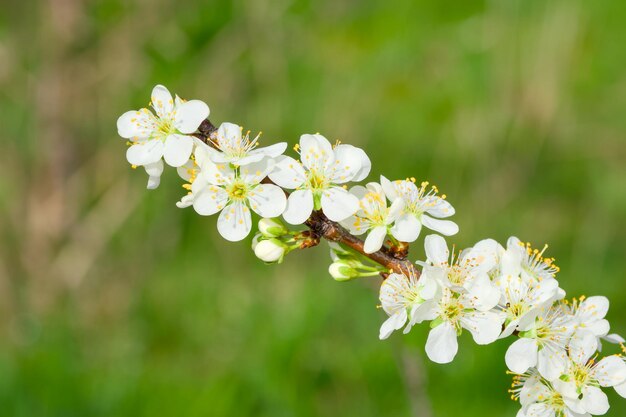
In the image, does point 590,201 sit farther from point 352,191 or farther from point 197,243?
point 352,191

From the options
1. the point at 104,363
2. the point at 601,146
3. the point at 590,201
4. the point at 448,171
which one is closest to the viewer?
the point at 104,363

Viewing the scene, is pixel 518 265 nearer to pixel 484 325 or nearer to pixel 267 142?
pixel 484 325

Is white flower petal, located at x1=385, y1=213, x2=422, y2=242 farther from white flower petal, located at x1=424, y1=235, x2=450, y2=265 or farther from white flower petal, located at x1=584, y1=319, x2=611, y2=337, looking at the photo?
white flower petal, located at x1=584, y1=319, x2=611, y2=337

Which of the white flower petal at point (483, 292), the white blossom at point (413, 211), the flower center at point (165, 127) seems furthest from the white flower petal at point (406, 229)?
the flower center at point (165, 127)

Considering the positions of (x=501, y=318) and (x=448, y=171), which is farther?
(x=448, y=171)

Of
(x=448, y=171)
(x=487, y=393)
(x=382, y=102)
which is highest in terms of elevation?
(x=382, y=102)

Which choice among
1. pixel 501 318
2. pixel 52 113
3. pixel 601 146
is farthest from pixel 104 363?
pixel 601 146

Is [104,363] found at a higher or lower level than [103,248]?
lower
